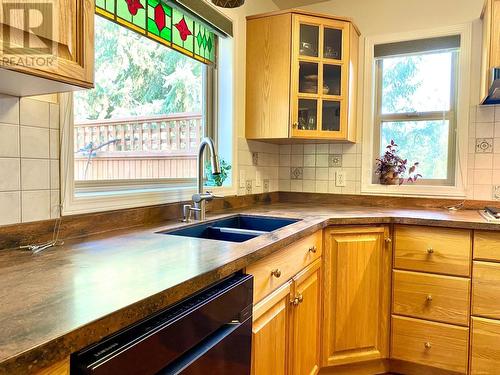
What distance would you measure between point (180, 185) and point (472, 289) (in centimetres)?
164

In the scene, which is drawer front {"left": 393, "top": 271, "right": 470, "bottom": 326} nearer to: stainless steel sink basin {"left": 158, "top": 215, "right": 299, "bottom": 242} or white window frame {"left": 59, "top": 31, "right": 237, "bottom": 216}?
stainless steel sink basin {"left": 158, "top": 215, "right": 299, "bottom": 242}

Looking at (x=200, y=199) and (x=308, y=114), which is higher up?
(x=308, y=114)

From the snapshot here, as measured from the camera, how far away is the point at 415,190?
99.1 inches

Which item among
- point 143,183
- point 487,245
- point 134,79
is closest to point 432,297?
point 487,245

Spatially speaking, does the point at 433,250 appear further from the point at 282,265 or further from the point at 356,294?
the point at 282,265

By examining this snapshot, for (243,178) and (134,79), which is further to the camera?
(243,178)

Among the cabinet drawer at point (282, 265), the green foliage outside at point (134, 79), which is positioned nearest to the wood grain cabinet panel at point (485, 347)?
the cabinet drawer at point (282, 265)

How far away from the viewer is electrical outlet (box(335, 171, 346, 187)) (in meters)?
2.74

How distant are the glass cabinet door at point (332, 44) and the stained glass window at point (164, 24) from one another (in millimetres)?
749

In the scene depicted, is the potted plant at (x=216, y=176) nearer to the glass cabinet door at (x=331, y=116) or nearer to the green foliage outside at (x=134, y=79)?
the green foliage outside at (x=134, y=79)

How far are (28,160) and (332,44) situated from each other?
78.4 inches

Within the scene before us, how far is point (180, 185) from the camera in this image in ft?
6.80

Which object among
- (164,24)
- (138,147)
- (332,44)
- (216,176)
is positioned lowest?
(216,176)

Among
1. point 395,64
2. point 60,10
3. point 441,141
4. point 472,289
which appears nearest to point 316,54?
point 395,64
